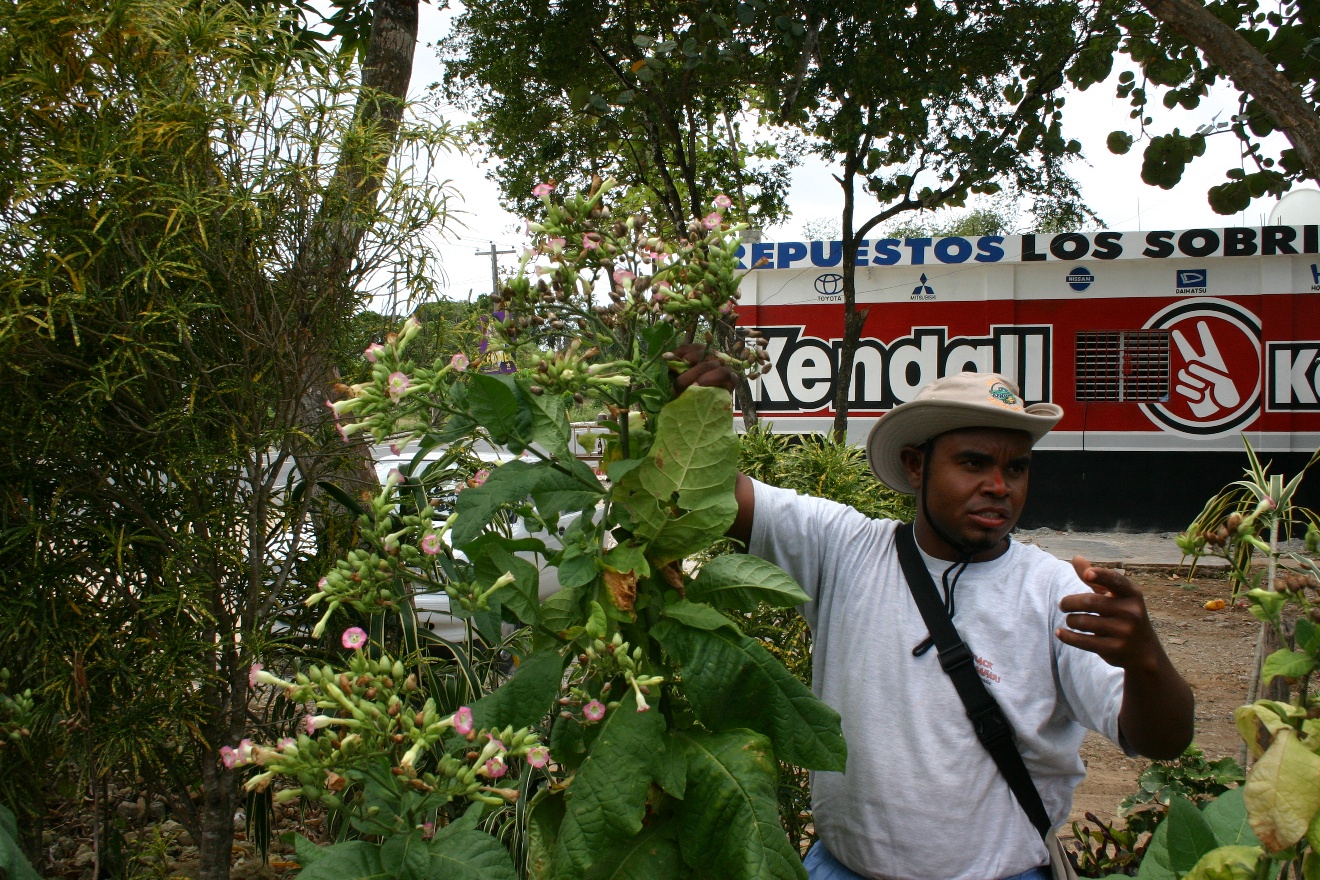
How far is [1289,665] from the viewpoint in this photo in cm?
95

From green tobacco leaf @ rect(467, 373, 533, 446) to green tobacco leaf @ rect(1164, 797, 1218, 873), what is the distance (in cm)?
94

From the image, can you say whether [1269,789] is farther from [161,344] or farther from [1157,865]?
[161,344]

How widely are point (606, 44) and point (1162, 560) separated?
8.35m

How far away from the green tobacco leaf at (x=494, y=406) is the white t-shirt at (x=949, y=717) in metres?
1.02

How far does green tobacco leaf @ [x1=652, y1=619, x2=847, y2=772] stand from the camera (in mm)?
1428

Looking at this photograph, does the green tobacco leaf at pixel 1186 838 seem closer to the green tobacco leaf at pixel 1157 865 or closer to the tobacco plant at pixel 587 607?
the green tobacco leaf at pixel 1157 865

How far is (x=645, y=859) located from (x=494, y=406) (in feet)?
2.36

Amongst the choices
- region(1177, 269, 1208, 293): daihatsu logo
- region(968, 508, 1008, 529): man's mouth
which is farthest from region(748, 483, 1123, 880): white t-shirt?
region(1177, 269, 1208, 293): daihatsu logo

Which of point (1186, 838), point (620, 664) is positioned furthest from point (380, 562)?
point (1186, 838)

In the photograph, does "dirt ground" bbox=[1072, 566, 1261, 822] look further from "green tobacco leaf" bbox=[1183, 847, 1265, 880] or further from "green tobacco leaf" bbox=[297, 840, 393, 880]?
"green tobacco leaf" bbox=[297, 840, 393, 880]

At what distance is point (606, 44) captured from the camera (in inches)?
305

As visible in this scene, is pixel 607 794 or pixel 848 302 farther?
pixel 848 302

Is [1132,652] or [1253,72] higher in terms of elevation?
[1253,72]

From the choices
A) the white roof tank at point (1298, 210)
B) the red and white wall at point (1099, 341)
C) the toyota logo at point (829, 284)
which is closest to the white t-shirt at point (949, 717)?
the red and white wall at point (1099, 341)
